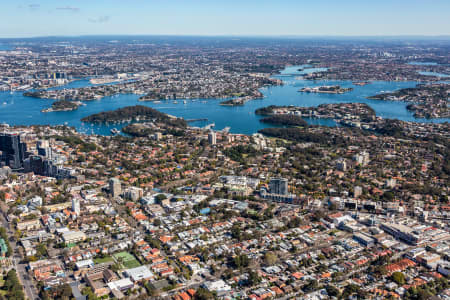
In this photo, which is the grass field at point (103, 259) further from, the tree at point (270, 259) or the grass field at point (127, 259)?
the tree at point (270, 259)

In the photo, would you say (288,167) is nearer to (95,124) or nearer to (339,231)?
(339,231)

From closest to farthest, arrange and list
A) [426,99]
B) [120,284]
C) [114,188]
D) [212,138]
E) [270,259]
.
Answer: [120,284] < [270,259] < [114,188] < [212,138] < [426,99]

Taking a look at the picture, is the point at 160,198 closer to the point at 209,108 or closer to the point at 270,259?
the point at 270,259

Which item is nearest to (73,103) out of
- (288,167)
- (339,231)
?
(288,167)

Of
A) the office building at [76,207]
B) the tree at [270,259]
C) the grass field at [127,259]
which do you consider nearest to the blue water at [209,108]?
the office building at [76,207]

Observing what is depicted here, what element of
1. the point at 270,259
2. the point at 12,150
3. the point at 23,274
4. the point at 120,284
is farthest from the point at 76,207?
the point at 12,150

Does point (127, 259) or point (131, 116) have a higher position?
point (131, 116)

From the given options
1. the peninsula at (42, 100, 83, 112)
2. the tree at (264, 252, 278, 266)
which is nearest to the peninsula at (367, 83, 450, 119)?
the tree at (264, 252, 278, 266)
